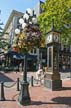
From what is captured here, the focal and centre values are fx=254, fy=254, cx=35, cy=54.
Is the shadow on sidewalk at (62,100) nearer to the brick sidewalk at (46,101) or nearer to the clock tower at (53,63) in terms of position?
the brick sidewalk at (46,101)

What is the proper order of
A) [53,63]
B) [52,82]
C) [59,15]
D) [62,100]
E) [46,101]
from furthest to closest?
[59,15] → [53,63] → [52,82] → [62,100] → [46,101]

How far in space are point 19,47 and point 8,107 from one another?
2.83 m

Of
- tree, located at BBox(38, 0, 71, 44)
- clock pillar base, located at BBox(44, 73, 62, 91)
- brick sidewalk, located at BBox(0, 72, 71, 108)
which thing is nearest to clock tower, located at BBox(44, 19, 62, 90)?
clock pillar base, located at BBox(44, 73, 62, 91)

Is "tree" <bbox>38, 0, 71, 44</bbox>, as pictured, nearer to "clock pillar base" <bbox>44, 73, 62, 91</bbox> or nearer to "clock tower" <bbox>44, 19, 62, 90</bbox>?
"clock tower" <bbox>44, 19, 62, 90</bbox>

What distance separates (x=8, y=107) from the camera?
35.9ft

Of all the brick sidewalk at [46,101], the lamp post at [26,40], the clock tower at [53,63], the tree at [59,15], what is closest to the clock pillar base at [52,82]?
the clock tower at [53,63]

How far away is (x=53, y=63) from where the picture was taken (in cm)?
1619

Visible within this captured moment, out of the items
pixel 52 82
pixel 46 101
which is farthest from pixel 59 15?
pixel 46 101

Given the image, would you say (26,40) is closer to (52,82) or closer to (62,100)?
(62,100)

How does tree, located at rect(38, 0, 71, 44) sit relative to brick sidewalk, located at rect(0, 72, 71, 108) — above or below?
above

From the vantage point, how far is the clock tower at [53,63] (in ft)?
51.1

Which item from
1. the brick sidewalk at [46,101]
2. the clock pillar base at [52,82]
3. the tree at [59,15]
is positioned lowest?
the brick sidewalk at [46,101]

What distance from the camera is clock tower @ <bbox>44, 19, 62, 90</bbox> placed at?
15586 mm

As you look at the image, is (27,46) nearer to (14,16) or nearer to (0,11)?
(0,11)
